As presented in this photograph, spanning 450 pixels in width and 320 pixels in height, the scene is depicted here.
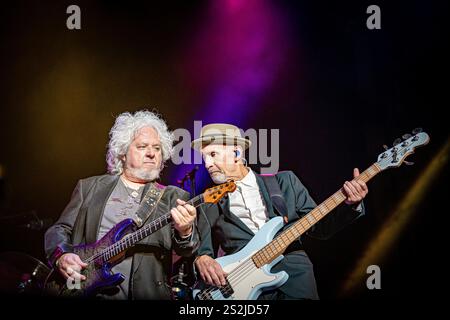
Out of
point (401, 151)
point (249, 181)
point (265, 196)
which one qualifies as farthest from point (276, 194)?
point (401, 151)

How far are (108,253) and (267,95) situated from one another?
2.17 meters

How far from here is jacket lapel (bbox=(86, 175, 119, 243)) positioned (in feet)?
11.5

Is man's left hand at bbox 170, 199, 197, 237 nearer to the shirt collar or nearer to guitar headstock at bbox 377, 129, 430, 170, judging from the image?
the shirt collar

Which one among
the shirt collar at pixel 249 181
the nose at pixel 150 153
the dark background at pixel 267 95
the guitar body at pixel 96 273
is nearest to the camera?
the guitar body at pixel 96 273

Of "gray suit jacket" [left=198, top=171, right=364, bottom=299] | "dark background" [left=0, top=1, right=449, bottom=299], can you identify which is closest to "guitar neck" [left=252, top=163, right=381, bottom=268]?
"gray suit jacket" [left=198, top=171, right=364, bottom=299]

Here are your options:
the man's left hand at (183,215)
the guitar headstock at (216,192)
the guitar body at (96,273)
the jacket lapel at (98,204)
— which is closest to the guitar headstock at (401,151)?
the guitar headstock at (216,192)

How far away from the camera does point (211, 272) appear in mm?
3365

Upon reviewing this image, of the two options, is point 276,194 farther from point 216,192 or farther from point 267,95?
point 267,95

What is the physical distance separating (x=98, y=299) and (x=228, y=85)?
7.80 feet

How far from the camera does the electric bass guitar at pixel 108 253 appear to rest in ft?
10.8

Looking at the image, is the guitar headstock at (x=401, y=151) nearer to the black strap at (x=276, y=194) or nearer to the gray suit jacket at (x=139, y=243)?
the black strap at (x=276, y=194)

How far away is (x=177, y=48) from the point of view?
4641 millimetres
